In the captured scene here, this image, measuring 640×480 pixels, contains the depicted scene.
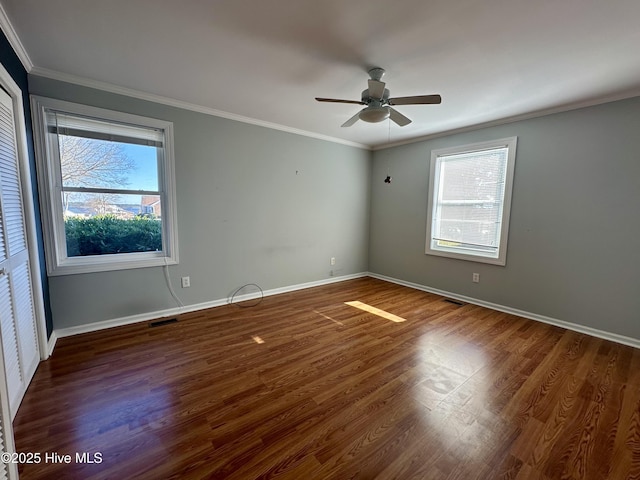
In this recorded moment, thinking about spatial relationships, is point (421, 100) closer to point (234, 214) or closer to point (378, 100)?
point (378, 100)

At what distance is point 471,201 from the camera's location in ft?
12.6

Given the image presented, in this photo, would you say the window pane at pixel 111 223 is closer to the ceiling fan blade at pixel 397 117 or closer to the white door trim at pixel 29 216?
the white door trim at pixel 29 216

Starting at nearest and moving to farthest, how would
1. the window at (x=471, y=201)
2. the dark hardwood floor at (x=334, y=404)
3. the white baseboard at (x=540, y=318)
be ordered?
the dark hardwood floor at (x=334, y=404), the white baseboard at (x=540, y=318), the window at (x=471, y=201)

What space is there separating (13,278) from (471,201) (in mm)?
4803

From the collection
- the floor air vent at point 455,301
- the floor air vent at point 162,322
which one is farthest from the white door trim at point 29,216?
the floor air vent at point 455,301

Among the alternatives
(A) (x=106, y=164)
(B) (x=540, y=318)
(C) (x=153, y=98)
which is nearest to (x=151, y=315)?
(A) (x=106, y=164)

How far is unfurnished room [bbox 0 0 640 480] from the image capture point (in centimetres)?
154

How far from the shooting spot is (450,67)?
223 centimetres

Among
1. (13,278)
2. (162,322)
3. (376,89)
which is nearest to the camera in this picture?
(13,278)

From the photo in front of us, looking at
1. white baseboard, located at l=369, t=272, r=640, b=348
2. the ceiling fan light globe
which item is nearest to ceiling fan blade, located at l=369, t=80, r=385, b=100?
the ceiling fan light globe

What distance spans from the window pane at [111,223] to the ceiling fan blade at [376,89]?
2.58m

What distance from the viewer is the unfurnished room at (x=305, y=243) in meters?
1.54

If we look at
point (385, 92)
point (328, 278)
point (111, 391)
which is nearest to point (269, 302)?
point (328, 278)

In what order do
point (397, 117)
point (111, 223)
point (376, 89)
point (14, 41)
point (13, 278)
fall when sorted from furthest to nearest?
1. point (111, 223)
2. point (397, 117)
3. point (376, 89)
4. point (14, 41)
5. point (13, 278)
